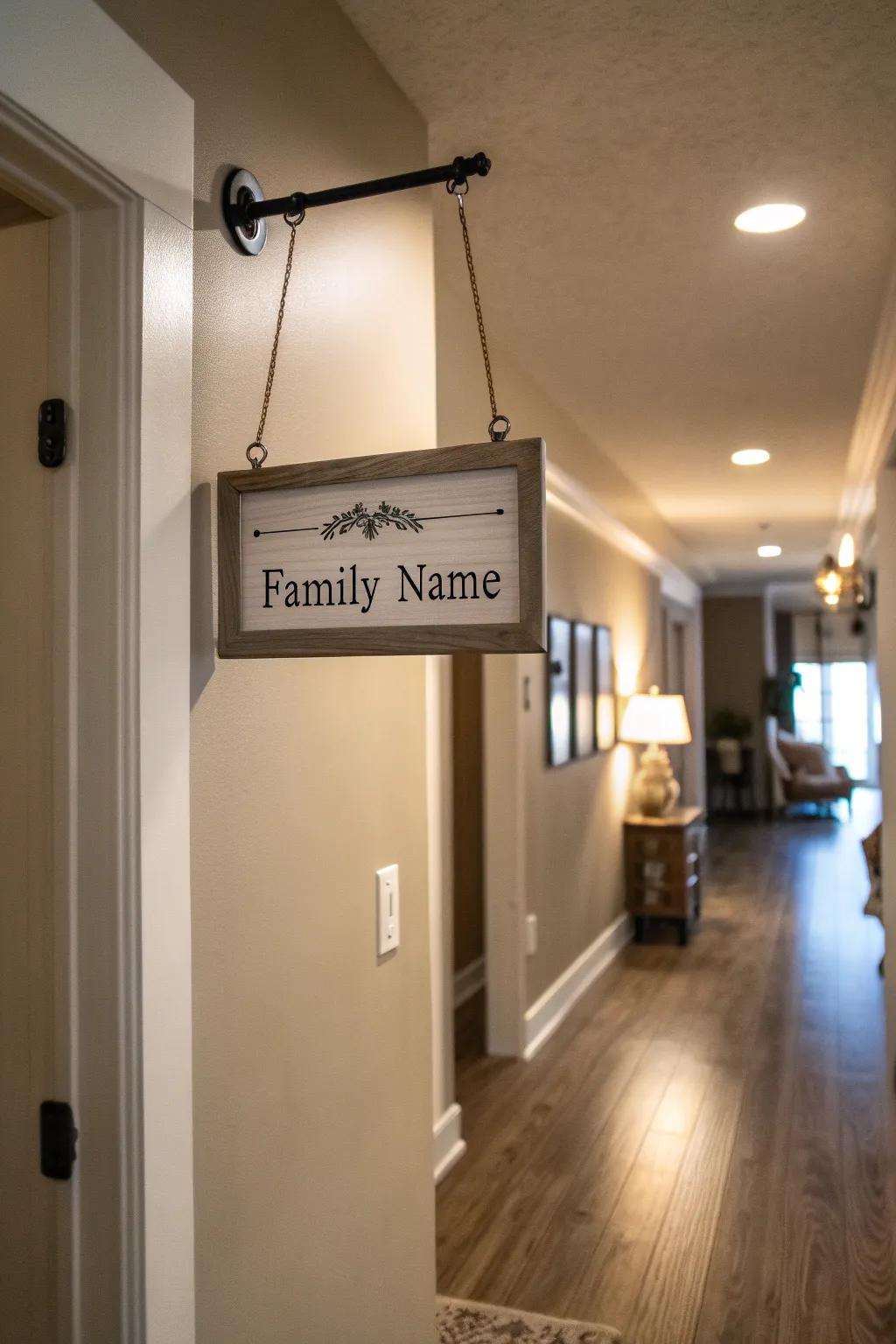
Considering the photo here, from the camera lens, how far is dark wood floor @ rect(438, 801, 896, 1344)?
8.67ft

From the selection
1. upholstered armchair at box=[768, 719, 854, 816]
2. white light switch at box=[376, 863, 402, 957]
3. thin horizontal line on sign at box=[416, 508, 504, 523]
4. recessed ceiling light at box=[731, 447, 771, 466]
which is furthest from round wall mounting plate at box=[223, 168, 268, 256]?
upholstered armchair at box=[768, 719, 854, 816]

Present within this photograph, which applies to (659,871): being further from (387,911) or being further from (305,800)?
(305,800)

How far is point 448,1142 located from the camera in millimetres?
3400

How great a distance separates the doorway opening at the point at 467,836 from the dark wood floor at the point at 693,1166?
0.62 metres

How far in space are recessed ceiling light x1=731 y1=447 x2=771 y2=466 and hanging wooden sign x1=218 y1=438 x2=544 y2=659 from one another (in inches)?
177

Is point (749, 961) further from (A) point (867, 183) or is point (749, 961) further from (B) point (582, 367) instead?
(A) point (867, 183)

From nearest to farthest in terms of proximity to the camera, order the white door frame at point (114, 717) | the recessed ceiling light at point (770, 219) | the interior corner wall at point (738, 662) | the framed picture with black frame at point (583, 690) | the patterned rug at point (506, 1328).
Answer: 1. the white door frame at point (114, 717)
2. the patterned rug at point (506, 1328)
3. the recessed ceiling light at point (770, 219)
4. the framed picture with black frame at point (583, 690)
5. the interior corner wall at point (738, 662)

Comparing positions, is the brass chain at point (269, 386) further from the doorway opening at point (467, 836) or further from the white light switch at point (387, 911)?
the doorway opening at point (467, 836)

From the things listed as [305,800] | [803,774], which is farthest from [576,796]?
[803,774]

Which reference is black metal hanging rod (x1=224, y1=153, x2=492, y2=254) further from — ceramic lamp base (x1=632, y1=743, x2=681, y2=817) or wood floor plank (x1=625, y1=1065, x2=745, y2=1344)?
ceramic lamp base (x1=632, y1=743, x2=681, y2=817)

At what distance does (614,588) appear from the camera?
20.3 feet

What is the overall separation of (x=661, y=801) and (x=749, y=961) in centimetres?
107

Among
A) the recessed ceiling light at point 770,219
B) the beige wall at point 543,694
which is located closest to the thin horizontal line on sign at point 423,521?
the beige wall at point 543,694

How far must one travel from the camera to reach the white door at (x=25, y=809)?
3.83ft
